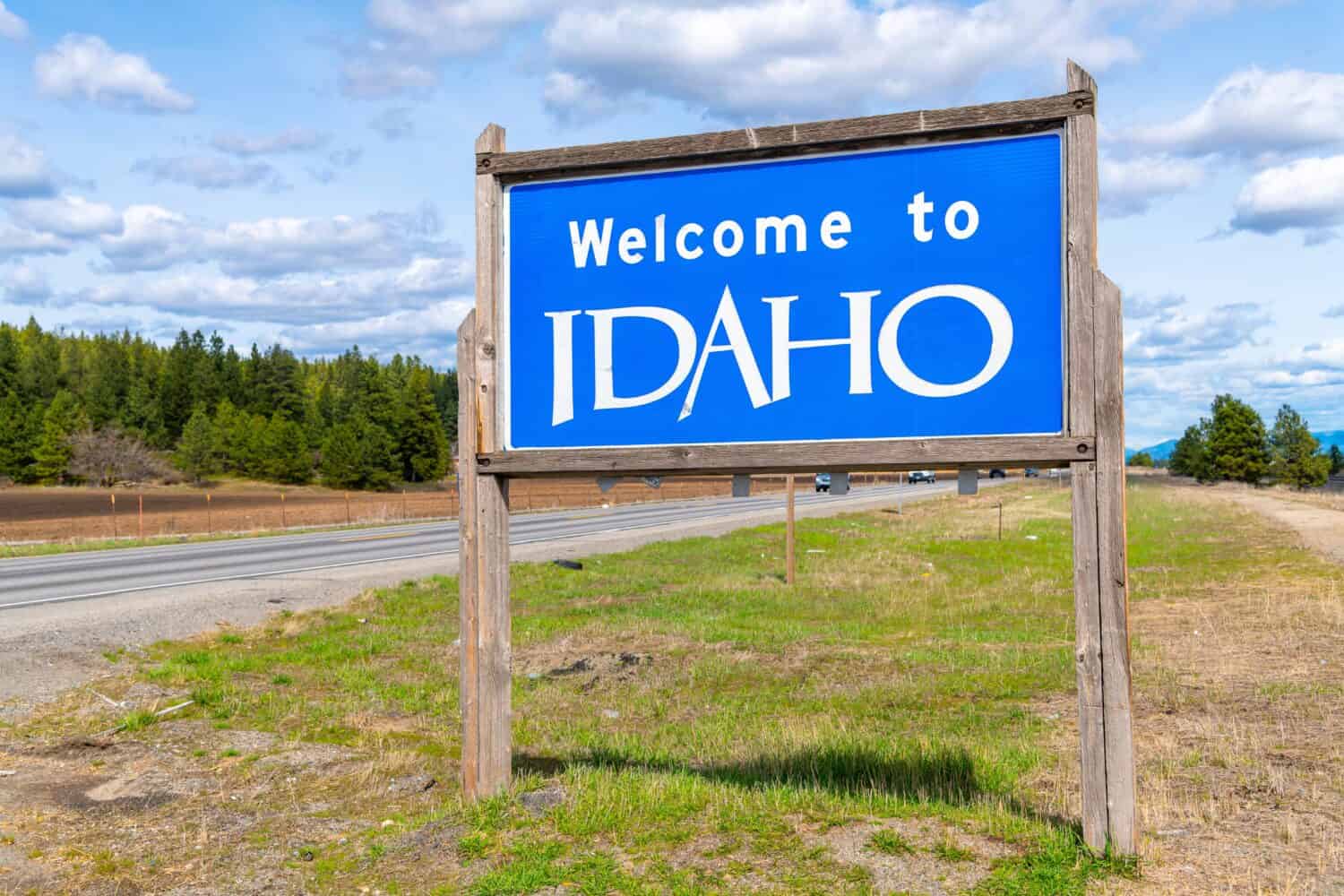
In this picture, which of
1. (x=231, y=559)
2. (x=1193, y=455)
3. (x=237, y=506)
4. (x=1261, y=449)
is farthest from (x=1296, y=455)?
(x=231, y=559)

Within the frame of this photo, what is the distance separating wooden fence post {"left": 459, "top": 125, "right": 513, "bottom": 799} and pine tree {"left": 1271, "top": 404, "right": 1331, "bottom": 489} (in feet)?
365

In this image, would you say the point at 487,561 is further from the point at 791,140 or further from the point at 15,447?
the point at 15,447

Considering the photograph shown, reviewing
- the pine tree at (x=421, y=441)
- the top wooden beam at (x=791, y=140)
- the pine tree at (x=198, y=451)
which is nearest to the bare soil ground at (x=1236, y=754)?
the top wooden beam at (x=791, y=140)

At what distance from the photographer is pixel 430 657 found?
1054 centimetres

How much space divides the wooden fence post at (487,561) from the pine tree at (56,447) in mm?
104533

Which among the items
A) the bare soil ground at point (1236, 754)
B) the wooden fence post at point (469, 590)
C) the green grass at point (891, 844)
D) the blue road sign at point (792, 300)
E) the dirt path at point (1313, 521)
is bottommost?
the dirt path at point (1313, 521)

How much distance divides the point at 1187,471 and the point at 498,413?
143743mm

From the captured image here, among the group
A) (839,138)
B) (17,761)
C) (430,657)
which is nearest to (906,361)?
(839,138)

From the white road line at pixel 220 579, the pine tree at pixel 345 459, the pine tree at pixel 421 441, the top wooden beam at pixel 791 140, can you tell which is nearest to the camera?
the top wooden beam at pixel 791 140

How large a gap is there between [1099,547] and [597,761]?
3056 millimetres

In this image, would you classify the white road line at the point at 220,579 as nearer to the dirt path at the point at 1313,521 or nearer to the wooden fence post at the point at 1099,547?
the wooden fence post at the point at 1099,547

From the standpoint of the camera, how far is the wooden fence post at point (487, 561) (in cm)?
537

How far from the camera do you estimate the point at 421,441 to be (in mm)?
98250

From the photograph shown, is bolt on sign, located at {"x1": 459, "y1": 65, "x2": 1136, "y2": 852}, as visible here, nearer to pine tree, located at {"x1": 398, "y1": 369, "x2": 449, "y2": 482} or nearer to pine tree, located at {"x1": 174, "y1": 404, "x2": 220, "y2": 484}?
pine tree, located at {"x1": 398, "y1": 369, "x2": 449, "y2": 482}
